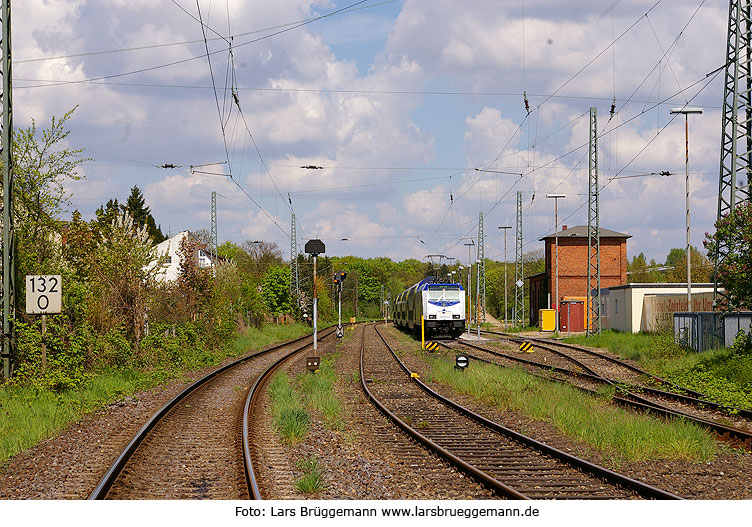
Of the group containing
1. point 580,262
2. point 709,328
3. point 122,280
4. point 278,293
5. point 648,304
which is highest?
point 580,262

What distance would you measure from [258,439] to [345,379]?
1022 cm

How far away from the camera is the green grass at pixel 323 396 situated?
14.3 metres

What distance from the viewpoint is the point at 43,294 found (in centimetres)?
1511

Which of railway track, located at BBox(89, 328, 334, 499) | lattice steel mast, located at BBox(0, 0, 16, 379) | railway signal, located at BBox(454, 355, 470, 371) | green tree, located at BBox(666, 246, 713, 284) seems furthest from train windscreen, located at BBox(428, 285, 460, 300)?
green tree, located at BBox(666, 246, 713, 284)

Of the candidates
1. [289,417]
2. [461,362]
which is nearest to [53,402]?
[289,417]

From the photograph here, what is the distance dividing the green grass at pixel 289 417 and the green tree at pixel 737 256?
12.5 metres

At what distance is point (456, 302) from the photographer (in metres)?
42.7

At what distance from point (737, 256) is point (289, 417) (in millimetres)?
14042

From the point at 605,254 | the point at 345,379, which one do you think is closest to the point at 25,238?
the point at 345,379

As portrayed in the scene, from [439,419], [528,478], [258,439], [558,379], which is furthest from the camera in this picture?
[558,379]
